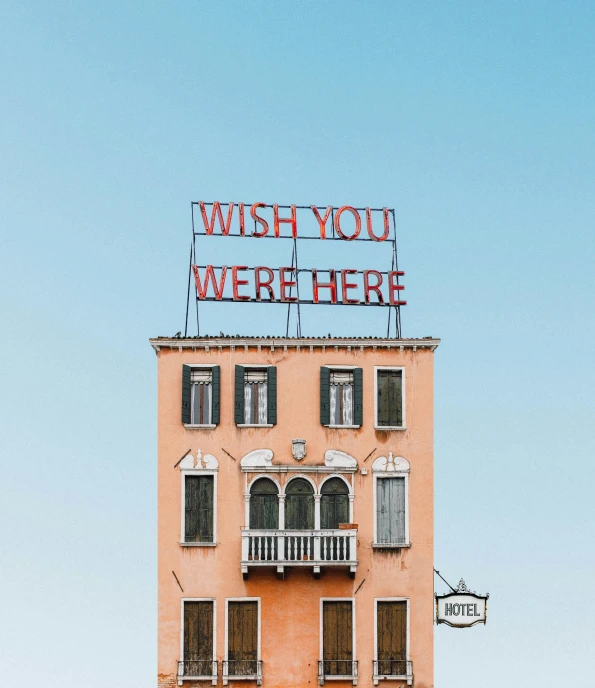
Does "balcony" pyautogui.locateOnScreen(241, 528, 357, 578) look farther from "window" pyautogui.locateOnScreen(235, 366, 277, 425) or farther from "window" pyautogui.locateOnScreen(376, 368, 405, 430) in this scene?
"window" pyautogui.locateOnScreen(376, 368, 405, 430)

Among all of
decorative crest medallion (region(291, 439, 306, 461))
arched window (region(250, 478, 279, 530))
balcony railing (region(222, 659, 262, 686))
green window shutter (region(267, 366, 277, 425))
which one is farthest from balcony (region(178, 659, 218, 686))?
green window shutter (region(267, 366, 277, 425))

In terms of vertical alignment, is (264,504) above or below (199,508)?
above

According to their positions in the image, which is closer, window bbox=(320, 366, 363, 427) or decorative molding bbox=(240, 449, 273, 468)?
decorative molding bbox=(240, 449, 273, 468)

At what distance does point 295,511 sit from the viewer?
7100 centimetres

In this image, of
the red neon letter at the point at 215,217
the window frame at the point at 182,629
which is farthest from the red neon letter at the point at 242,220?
the window frame at the point at 182,629

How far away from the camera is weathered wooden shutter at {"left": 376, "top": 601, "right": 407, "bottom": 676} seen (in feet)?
229

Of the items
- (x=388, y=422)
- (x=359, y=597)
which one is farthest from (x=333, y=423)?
(x=359, y=597)

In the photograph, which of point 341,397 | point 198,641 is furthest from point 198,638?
point 341,397

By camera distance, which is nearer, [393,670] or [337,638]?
[393,670]

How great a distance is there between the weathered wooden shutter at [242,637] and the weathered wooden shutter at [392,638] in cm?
536

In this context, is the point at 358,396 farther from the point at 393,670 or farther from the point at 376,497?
the point at 393,670

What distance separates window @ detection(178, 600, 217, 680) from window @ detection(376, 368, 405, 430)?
1103cm

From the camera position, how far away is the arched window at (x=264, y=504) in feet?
233

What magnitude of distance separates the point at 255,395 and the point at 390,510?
7.82 meters
